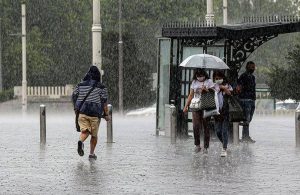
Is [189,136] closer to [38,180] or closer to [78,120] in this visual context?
[78,120]

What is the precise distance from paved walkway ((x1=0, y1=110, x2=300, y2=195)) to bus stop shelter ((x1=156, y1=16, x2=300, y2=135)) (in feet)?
4.02

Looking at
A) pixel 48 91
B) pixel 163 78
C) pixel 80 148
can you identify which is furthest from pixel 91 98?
pixel 48 91

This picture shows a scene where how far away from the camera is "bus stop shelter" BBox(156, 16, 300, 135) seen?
23078mm

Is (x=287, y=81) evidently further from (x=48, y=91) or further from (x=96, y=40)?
(x=48, y=91)

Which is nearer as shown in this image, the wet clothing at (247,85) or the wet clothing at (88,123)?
the wet clothing at (88,123)

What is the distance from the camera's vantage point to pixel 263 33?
23484 mm

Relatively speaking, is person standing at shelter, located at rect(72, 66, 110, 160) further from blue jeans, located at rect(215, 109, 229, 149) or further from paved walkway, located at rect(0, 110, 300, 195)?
blue jeans, located at rect(215, 109, 229, 149)

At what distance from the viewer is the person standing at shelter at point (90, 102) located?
18906 mm

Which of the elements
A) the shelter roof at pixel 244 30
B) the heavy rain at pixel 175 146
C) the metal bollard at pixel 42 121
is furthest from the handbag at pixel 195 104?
the metal bollard at pixel 42 121

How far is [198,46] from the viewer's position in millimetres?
24359

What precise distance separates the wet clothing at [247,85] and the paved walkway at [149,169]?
103cm

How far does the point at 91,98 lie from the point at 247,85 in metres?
5.79

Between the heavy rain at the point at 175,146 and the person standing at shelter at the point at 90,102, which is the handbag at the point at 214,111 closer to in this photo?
the heavy rain at the point at 175,146

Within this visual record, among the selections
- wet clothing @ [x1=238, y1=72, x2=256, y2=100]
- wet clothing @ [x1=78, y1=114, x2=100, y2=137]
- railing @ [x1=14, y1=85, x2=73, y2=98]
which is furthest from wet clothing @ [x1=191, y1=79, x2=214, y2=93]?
railing @ [x1=14, y1=85, x2=73, y2=98]
